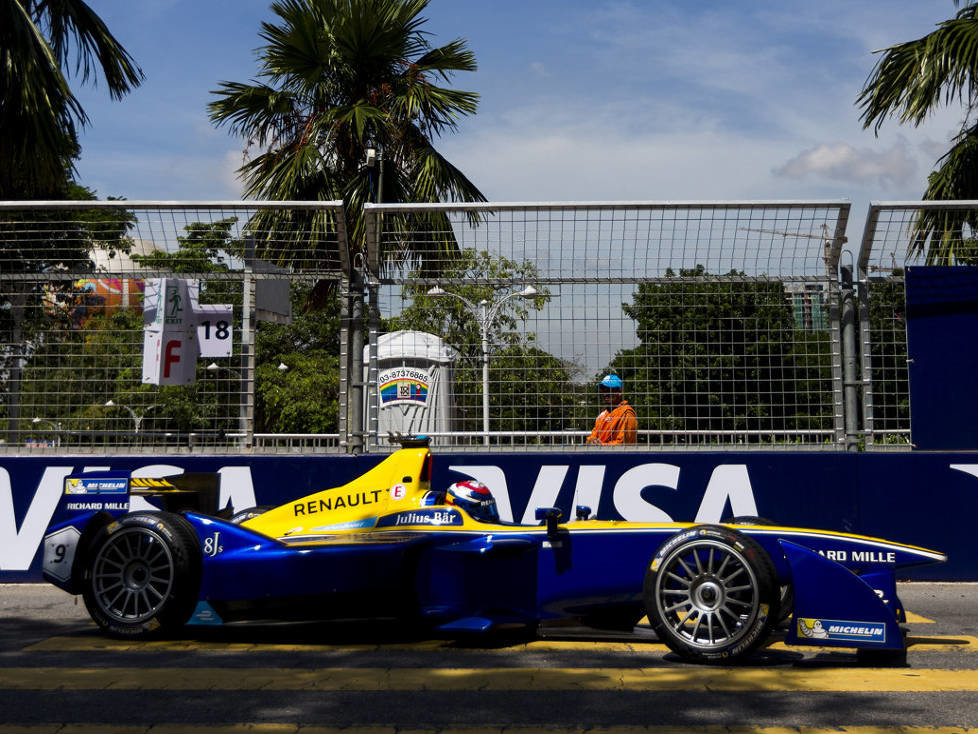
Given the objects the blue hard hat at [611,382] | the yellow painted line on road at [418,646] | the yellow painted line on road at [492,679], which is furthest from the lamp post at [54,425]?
the blue hard hat at [611,382]

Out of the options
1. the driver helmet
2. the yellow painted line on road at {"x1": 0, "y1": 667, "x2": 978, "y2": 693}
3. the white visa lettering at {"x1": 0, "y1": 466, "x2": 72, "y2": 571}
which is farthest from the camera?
the white visa lettering at {"x1": 0, "y1": 466, "x2": 72, "y2": 571}

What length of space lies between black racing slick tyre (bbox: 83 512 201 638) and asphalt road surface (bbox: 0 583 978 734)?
0.52ft

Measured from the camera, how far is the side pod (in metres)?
5.16

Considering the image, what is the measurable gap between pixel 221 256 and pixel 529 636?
4.24 metres

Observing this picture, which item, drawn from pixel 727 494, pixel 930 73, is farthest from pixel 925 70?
pixel 727 494

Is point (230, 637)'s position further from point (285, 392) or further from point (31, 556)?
point (285, 392)

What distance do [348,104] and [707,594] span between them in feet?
42.4

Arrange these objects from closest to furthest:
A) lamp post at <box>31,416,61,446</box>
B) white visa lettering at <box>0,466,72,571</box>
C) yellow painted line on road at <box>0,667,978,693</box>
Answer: yellow painted line on road at <box>0,667,978,693</box> < white visa lettering at <box>0,466,72,571</box> < lamp post at <box>31,416,61,446</box>

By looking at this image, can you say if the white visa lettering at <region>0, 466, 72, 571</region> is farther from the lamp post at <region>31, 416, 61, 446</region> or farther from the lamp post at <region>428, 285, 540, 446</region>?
the lamp post at <region>428, 285, 540, 446</region>

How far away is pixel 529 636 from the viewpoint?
632 centimetres

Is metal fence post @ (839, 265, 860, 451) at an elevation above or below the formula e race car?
above

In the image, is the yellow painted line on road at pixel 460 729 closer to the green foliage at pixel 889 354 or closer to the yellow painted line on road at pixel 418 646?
the yellow painted line on road at pixel 418 646

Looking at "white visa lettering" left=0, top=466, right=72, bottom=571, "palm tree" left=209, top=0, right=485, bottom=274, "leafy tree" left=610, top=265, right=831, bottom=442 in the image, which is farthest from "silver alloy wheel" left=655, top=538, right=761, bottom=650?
"palm tree" left=209, top=0, right=485, bottom=274

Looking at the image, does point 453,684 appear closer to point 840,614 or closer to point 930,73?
point 840,614
